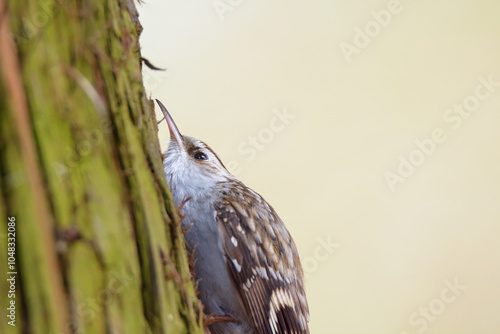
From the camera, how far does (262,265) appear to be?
6.56 ft

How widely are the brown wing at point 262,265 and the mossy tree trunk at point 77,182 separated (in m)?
0.96

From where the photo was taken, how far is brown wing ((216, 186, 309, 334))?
1.90 m

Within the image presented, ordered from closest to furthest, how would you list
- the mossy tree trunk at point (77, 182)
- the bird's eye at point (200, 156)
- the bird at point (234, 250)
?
1. the mossy tree trunk at point (77, 182)
2. the bird at point (234, 250)
3. the bird's eye at point (200, 156)

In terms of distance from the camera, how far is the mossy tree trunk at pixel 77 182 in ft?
2.43

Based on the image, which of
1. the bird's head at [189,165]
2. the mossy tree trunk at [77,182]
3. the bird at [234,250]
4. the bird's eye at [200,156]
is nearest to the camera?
the mossy tree trunk at [77,182]

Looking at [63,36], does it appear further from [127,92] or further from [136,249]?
[136,249]

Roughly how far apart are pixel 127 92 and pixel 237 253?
3.64 ft

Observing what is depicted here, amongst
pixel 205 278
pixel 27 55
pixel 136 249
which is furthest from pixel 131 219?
pixel 205 278
